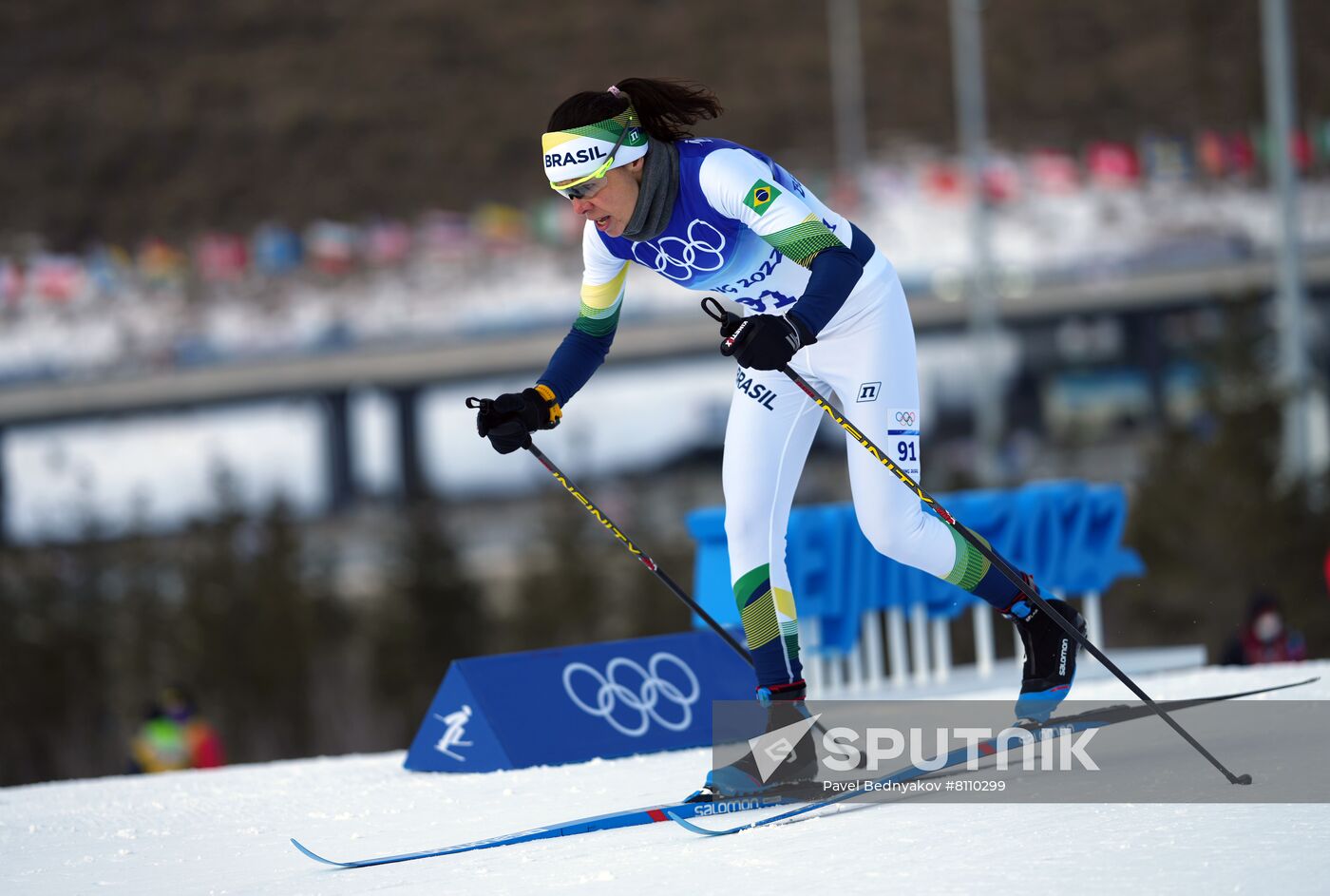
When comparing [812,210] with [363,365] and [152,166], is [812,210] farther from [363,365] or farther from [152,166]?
[152,166]

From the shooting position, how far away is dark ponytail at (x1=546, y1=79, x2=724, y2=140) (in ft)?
A: 14.2

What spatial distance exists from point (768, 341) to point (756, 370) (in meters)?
0.25

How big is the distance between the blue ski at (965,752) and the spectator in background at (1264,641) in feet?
14.9

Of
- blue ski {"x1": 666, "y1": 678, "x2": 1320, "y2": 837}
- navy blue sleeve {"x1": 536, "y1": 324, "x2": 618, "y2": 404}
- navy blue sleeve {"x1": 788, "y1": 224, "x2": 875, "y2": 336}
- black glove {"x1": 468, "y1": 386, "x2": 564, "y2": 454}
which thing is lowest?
blue ski {"x1": 666, "y1": 678, "x2": 1320, "y2": 837}

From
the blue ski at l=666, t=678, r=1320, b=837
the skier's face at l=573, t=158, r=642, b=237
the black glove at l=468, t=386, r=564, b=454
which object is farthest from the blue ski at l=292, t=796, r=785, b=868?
the skier's face at l=573, t=158, r=642, b=237

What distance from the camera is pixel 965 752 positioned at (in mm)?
4551

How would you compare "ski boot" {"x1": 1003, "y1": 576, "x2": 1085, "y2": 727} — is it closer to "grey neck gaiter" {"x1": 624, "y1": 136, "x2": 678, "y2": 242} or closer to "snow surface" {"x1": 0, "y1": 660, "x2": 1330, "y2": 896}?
"snow surface" {"x1": 0, "y1": 660, "x2": 1330, "y2": 896}

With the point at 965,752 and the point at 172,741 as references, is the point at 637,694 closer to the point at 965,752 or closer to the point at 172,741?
the point at 965,752

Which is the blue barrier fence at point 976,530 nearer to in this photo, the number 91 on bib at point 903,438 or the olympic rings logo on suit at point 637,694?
the olympic rings logo on suit at point 637,694

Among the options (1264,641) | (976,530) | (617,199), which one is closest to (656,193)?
(617,199)

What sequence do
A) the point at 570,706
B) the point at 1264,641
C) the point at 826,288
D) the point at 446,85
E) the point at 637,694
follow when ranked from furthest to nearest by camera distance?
the point at 446,85 → the point at 1264,641 → the point at 637,694 → the point at 570,706 → the point at 826,288

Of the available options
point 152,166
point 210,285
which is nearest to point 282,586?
point 210,285

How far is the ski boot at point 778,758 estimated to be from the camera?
442 centimetres

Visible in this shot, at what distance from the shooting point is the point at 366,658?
19.8m
